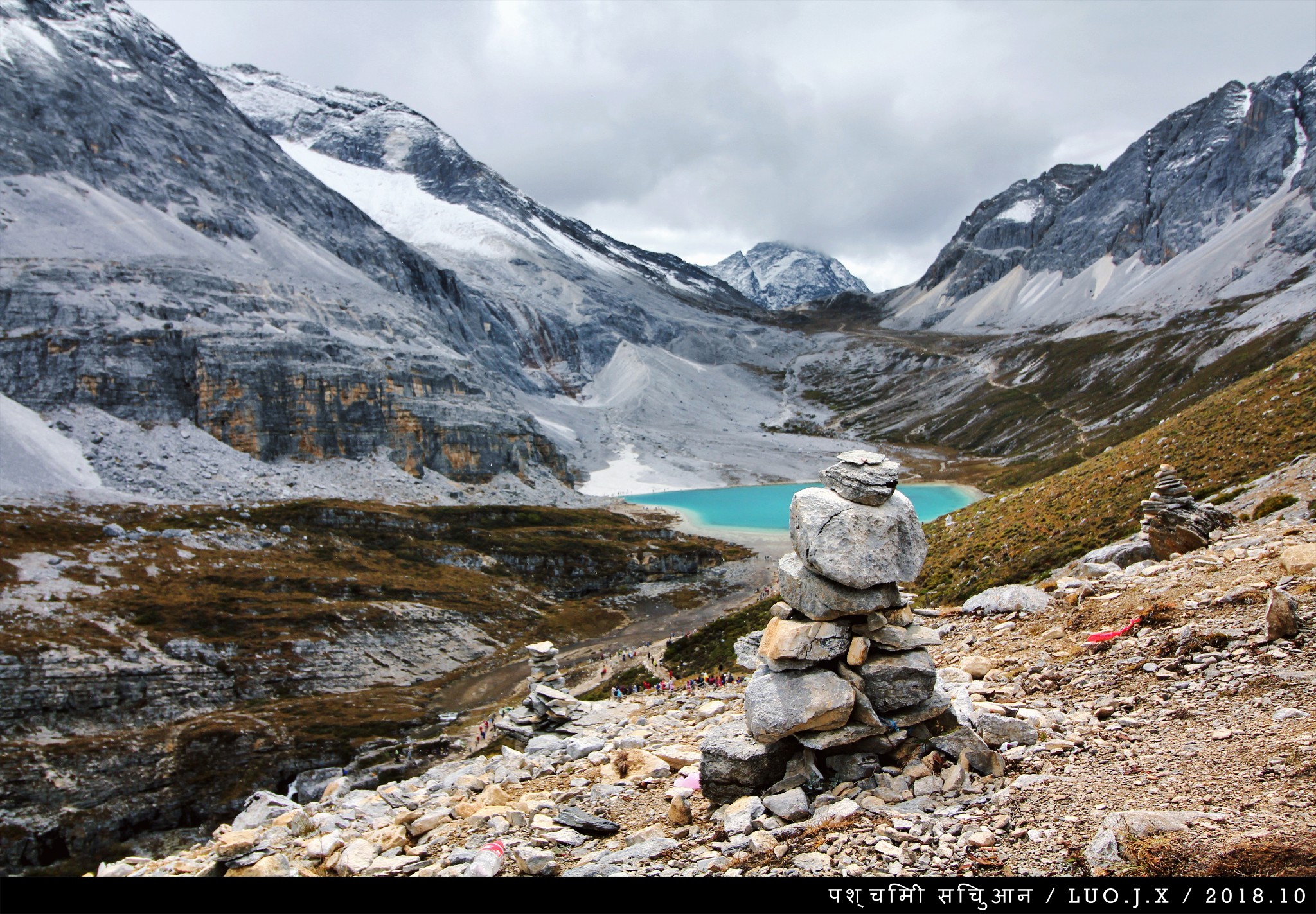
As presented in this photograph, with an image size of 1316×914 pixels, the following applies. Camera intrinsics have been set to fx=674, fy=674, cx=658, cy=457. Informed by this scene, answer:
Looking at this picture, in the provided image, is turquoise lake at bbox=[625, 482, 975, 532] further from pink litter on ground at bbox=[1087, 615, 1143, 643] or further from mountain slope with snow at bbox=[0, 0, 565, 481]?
pink litter on ground at bbox=[1087, 615, 1143, 643]

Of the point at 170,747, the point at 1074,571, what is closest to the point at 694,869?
the point at 1074,571

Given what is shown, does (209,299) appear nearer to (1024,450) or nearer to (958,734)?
(958,734)

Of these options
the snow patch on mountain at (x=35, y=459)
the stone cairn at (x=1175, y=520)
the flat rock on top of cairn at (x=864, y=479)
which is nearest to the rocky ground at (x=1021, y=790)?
the stone cairn at (x=1175, y=520)

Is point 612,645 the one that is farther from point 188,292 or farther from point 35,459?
point 188,292

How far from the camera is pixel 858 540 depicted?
10609mm

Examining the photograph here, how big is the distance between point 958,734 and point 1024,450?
506 ft

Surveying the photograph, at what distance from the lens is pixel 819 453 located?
592ft

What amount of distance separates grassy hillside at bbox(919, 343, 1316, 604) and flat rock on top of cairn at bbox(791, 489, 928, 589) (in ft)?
58.6

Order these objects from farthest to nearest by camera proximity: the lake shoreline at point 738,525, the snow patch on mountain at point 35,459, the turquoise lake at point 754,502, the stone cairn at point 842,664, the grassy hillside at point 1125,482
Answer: the turquoise lake at point 754,502, the lake shoreline at point 738,525, the snow patch on mountain at point 35,459, the grassy hillside at point 1125,482, the stone cairn at point 842,664

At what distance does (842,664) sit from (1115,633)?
17.8 ft

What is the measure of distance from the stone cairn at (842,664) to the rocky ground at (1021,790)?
0.46 meters

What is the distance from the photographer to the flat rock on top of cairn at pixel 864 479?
35.7ft

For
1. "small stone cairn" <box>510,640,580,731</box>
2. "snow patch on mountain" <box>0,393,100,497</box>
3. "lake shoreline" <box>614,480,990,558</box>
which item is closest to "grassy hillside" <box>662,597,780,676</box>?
"small stone cairn" <box>510,640,580,731</box>

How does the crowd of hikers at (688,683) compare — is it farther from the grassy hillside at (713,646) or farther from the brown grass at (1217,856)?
the brown grass at (1217,856)
